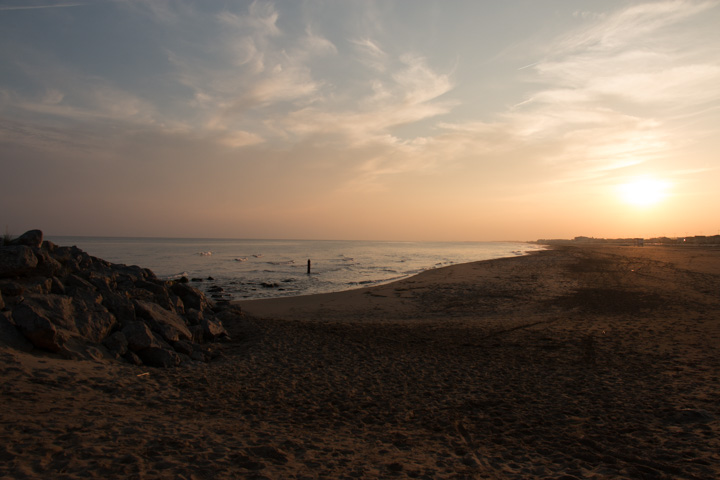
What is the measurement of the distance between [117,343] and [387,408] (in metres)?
5.32

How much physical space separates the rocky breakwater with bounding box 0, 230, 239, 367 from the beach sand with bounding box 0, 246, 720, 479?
509mm

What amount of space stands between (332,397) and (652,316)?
468 inches

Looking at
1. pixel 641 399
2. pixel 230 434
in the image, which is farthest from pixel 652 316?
pixel 230 434

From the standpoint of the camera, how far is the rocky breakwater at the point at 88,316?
22.5 feet

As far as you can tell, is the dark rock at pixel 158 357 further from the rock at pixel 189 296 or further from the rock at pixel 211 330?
the rock at pixel 189 296

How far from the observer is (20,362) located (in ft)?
19.4

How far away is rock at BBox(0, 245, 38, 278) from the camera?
8562 millimetres

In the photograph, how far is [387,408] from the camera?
6.22 m

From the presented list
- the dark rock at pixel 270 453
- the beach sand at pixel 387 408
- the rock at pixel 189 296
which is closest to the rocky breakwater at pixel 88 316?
the beach sand at pixel 387 408

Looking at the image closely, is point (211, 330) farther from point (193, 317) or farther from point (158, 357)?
point (158, 357)

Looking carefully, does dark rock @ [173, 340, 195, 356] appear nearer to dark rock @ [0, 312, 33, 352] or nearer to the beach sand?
the beach sand

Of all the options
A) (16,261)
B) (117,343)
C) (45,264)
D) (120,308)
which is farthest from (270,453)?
(45,264)

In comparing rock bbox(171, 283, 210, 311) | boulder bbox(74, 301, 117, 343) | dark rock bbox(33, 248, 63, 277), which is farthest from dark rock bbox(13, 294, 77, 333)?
rock bbox(171, 283, 210, 311)

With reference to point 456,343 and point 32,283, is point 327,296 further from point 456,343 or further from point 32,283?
point 32,283
